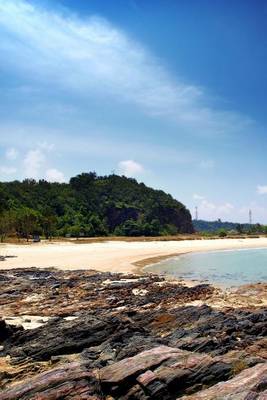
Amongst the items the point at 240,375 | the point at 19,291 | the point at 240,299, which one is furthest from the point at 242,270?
the point at 240,375

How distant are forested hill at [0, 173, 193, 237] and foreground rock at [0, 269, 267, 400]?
6721cm

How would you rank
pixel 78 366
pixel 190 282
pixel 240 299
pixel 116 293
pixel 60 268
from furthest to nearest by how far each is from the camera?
1. pixel 60 268
2. pixel 190 282
3. pixel 116 293
4. pixel 240 299
5. pixel 78 366

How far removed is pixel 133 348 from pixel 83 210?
13786 centimetres

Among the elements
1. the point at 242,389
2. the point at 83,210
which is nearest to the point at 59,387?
the point at 242,389

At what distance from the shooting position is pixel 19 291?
32.4 meters

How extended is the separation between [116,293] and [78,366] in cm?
1838

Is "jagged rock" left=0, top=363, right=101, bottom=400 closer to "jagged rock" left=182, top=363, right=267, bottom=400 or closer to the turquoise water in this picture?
"jagged rock" left=182, top=363, right=267, bottom=400

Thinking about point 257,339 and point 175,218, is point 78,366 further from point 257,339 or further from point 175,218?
point 175,218

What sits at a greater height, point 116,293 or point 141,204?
point 141,204

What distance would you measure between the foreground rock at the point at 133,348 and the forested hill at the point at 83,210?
6721 centimetres

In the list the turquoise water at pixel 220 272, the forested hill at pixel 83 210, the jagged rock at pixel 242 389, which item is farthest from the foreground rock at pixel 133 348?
the forested hill at pixel 83 210

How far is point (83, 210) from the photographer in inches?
6004

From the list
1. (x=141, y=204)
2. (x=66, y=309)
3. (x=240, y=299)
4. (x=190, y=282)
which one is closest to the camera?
(x=66, y=309)

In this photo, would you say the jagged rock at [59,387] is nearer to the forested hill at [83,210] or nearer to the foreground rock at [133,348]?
the foreground rock at [133,348]
